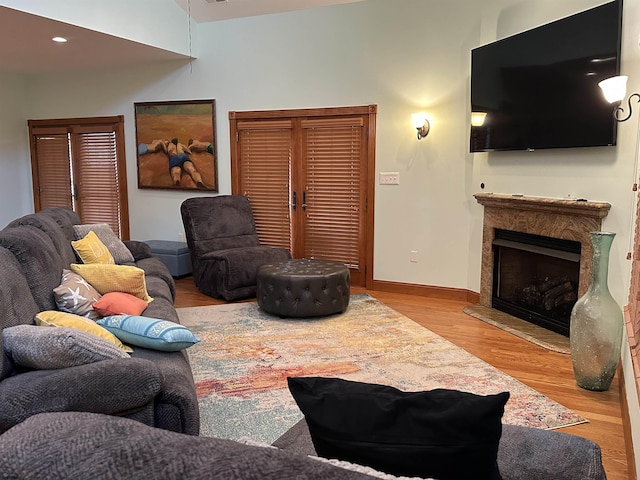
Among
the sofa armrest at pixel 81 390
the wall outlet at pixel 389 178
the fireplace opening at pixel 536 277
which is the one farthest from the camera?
the wall outlet at pixel 389 178

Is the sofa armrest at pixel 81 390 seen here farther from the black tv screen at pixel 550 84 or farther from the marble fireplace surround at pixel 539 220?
the black tv screen at pixel 550 84

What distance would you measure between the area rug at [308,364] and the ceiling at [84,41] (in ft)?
9.27

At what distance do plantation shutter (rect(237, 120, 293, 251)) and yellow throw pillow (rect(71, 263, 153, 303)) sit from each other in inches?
121

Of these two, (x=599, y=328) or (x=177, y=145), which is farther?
(x=177, y=145)

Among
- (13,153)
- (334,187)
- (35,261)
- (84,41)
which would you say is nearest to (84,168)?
(13,153)

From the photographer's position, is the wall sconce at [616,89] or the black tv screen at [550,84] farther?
the black tv screen at [550,84]

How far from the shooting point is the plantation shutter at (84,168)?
23.5 feet

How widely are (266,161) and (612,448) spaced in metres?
4.65

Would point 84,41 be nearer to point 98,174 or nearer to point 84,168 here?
point 98,174

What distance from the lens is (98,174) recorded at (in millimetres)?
7316

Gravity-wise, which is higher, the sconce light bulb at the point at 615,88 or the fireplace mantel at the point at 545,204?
the sconce light bulb at the point at 615,88

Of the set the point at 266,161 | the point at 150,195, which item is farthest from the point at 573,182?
the point at 150,195

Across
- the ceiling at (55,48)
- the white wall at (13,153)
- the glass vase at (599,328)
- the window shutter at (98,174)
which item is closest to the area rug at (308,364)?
the glass vase at (599,328)

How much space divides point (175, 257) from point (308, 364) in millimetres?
3189
